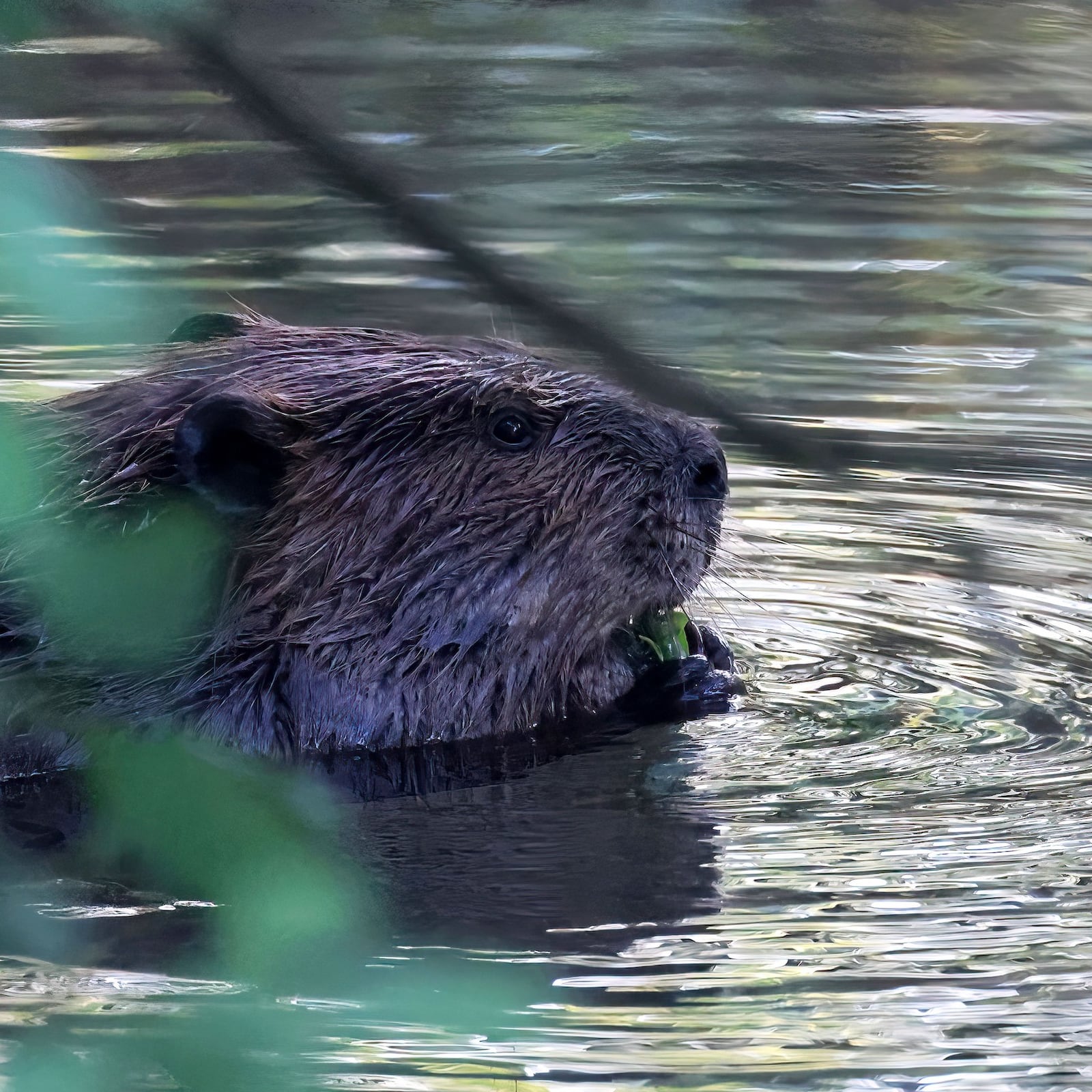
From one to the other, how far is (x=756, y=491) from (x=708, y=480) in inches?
76.7

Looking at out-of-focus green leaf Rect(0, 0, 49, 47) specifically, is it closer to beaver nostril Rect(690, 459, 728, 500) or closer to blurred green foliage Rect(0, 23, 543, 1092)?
blurred green foliage Rect(0, 23, 543, 1092)

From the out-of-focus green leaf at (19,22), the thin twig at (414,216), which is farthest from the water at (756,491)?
the out-of-focus green leaf at (19,22)

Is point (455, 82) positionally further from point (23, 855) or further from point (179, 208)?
point (23, 855)

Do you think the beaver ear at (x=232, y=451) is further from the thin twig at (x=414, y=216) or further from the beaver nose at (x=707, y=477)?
the thin twig at (x=414, y=216)

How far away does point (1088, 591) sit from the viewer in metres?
5.13

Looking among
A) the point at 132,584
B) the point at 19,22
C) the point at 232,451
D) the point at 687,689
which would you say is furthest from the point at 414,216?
the point at 687,689

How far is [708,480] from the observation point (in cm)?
427

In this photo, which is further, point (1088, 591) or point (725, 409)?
point (1088, 591)

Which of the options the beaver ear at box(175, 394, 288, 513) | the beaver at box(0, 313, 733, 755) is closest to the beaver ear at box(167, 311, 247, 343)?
the beaver at box(0, 313, 733, 755)

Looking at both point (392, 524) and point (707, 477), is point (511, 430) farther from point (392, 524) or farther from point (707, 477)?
point (707, 477)

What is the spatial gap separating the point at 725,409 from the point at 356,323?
4702 millimetres

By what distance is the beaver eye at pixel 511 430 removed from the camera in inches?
166

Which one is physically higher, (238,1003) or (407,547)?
(407,547)

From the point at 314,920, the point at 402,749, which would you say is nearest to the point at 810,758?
the point at 402,749
